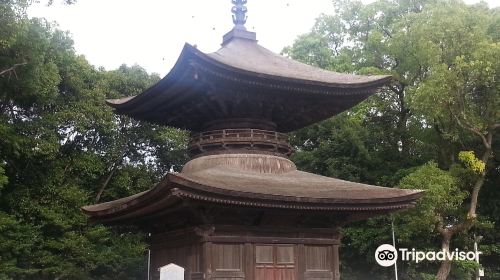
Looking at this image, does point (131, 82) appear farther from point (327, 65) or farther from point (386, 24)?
point (386, 24)

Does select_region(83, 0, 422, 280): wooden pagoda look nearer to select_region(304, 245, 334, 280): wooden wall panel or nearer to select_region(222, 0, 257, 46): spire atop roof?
select_region(304, 245, 334, 280): wooden wall panel

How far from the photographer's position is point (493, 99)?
27.1 metres

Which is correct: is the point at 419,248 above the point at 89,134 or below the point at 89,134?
below

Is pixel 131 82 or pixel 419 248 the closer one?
pixel 419 248

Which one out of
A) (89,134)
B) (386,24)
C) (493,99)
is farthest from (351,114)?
(89,134)

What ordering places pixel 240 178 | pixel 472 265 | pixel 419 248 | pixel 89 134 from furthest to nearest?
pixel 89 134 → pixel 419 248 → pixel 472 265 → pixel 240 178

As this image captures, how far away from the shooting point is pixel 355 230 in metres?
31.8

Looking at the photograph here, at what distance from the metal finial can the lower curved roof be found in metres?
5.23

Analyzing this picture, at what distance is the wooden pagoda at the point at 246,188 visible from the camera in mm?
12859

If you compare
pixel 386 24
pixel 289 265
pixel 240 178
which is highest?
pixel 386 24

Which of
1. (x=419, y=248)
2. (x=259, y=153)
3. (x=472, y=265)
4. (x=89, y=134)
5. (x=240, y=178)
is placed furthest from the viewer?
(x=89, y=134)

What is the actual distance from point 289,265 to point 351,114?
74.3ft

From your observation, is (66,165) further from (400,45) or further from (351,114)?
(400,45)

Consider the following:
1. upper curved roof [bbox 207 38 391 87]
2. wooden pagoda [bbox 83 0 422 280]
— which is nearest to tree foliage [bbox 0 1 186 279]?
upper curved roof [bbox 207 38 391 87]
